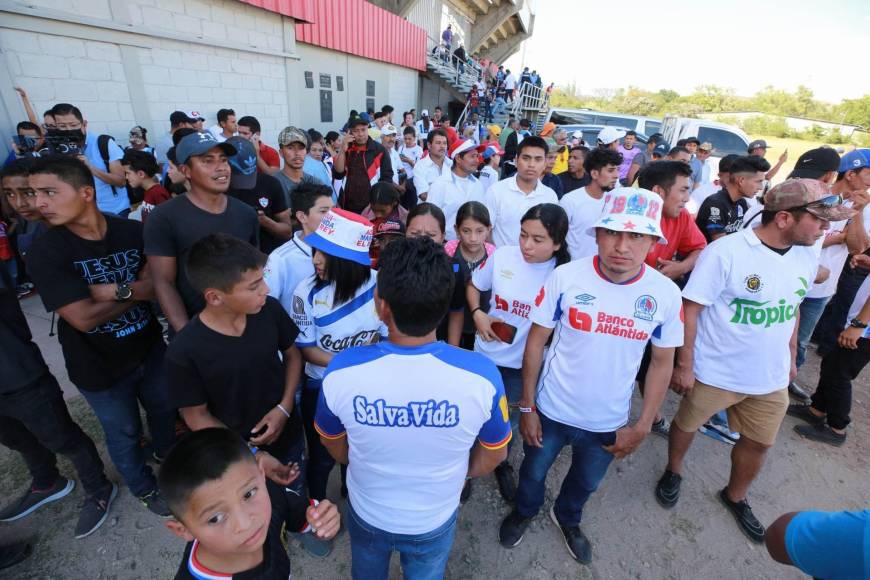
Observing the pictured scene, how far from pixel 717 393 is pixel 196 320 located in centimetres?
304

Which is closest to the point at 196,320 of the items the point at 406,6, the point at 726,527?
the point at 726,527

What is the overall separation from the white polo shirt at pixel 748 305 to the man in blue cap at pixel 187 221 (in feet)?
9.63

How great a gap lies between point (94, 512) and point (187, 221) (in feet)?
6.11

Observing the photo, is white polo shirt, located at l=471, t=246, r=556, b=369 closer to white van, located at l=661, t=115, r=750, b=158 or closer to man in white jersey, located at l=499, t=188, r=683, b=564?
man in white jersey, located at l=499, t=188, r=683, b=564

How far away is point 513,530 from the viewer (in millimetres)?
2480

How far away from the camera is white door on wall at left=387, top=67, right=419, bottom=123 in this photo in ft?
53.4

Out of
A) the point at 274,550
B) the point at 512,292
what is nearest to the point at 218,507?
the point at 274,550

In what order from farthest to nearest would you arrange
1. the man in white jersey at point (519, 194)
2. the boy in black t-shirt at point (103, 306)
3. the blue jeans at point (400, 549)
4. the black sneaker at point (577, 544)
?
the man in white jersey at point (519, 194), the black sneaker at point (577, 544), the boy in black t-shirt at point (103, 306), the blue jeans at point (400, 549)

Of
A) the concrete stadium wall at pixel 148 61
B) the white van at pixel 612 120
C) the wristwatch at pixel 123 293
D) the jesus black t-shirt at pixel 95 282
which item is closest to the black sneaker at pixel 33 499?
the jesus black t-shirt at pixel 95 282

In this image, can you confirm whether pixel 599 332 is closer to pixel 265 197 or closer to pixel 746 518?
pixel 746 518

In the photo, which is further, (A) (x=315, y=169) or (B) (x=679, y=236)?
(A) (x=315, y=169)

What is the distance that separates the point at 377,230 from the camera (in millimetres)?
3367

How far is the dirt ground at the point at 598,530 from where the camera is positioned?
7.50ft

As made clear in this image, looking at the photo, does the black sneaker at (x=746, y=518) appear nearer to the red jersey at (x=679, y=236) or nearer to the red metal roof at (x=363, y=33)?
the red jersey at (x=679, y=236)
